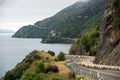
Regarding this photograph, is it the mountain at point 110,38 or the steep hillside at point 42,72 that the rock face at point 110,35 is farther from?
the steep hillside at point 42,72

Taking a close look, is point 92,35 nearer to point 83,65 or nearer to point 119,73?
point 83,65

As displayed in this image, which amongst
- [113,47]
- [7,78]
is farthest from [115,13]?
[7,78]

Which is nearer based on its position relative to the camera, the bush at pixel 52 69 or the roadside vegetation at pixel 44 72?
the roadside vegetation at pixel 44 72

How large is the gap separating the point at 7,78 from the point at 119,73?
3289cm

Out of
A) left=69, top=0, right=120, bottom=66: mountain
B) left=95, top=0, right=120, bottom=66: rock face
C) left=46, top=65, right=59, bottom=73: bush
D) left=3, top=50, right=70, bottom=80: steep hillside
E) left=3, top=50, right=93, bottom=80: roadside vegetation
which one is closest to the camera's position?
left=3, top=50, right=93, bottom=80: roadside vegetation

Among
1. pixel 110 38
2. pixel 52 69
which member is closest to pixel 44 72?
pixel 52 69

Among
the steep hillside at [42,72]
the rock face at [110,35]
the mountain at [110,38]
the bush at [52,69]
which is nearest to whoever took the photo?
the steep hillside at [42,72]

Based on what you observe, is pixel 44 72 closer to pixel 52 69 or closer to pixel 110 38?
pixel 52 69

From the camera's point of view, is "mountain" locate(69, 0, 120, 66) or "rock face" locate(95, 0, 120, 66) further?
"rock face" locate(95, 0, 120, 66)

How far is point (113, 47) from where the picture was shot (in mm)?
58656

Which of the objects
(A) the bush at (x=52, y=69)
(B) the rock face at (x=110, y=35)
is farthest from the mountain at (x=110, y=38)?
(A) the bush at (x=52, y=69)

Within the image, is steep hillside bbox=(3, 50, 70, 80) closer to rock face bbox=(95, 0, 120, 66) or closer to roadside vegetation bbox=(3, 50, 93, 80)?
roadside vegetation bbox=(3, 50, 93, 80)

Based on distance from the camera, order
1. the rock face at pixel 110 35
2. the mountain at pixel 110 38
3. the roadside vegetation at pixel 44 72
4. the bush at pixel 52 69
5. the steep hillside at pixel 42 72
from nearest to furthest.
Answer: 1. the roadside vegetation at pixel 44 72
2. the steep hillside at pixel 42 72
3. the bush at pixel 52 69
4. the mountain at pixel 110 38
5. the rock face at pixel 110 35

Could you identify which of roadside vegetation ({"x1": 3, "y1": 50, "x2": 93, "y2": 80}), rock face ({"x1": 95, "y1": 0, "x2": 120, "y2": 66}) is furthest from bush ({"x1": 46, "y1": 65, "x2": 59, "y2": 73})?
rock face ({"x1": 95, "y1": 0, "x2": 120, "y2": 66})
